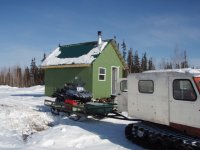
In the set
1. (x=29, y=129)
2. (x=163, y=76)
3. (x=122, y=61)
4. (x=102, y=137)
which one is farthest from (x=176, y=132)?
(x=122, y=61)

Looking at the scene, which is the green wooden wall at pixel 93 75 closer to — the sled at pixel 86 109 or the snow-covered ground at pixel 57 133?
the sled at pixel 86 109

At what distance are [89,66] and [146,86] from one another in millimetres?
11933

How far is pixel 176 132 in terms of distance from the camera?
9.28 metres

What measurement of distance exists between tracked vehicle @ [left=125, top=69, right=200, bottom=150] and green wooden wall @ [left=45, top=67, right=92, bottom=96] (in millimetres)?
11276

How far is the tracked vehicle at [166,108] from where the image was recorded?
8625 millimetres

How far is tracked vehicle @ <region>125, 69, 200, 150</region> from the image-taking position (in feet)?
28.3

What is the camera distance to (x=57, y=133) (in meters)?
11.3

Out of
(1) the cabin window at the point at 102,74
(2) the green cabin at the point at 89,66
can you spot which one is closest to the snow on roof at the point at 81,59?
(2) the green cabin at the point at 89,66

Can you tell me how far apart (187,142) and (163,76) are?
2.19 metres

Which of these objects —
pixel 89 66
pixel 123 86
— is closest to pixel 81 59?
pixel 89 66

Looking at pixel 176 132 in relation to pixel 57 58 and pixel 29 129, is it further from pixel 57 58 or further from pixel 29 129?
pixel 57 58

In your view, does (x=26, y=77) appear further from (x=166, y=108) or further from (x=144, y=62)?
(x=166, y=108)

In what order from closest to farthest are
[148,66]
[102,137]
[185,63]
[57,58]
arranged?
[102,137]
[57,58]
[185,63]
[148,66]

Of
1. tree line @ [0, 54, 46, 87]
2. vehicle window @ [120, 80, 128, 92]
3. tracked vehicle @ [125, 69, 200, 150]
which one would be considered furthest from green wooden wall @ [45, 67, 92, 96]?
tree line @ [0, 54, 46, 87]
